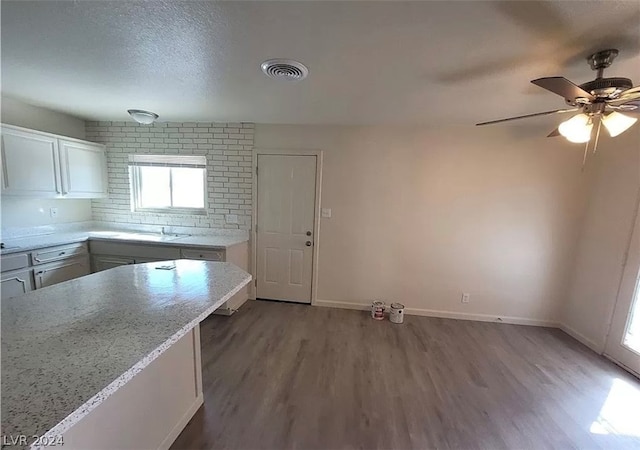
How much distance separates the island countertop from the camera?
0.70 m

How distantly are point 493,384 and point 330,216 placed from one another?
2.34 m

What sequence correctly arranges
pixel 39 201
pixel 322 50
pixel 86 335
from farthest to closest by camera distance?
pixel 39 201, pixel 322 50, pixel 86 335

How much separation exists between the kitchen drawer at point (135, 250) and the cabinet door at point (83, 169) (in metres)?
0.73

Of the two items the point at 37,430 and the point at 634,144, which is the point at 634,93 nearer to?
the point at 634,144

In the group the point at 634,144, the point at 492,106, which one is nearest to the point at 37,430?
the point at 492,106

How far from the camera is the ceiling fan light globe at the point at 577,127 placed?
1.68 m

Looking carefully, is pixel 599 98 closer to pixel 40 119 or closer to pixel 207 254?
pixel 207 254

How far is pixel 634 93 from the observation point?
1502 millimetres

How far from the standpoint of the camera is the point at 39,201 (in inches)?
127

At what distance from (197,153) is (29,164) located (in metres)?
1.65

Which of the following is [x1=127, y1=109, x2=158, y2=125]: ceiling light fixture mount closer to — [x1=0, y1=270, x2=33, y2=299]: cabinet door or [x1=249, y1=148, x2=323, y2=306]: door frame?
[x1=249, y1=148, x2=323, y2=306]: door frame

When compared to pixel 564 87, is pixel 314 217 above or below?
below

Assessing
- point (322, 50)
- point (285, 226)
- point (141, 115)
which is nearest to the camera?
point (322, 50)

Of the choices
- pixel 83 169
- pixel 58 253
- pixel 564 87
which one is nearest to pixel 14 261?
pixel 58 253
